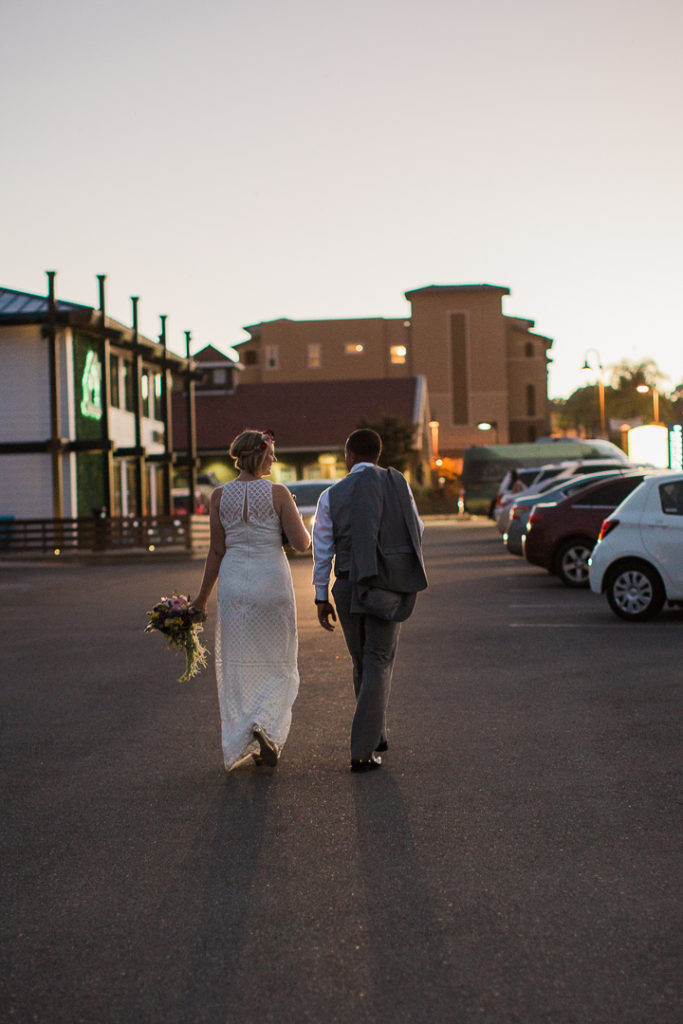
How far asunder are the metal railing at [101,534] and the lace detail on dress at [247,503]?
26.6m

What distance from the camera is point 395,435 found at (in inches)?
2482

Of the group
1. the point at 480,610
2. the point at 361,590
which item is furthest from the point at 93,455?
the point at 361,590

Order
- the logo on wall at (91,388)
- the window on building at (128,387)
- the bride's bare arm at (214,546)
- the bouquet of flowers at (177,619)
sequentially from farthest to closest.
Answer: the window on building at (128,387)
the logo on wall at (91,388)
the bouquet of flowers at (177,619)
the bride's bare arm at (214,546)

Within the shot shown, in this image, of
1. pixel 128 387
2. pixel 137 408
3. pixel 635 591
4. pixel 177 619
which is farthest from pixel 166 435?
pixel 177 619

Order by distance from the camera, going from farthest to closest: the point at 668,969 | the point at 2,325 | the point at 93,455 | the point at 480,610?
the point at 93,455
the point at 2,325
the point at 480,610
the point at 668,969

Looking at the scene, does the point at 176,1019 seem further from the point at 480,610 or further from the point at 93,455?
the point at 93,455

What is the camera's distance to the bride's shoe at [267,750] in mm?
6902

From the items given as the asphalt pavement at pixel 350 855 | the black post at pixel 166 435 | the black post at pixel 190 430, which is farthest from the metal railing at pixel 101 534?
the asphalt pavement at pixel 350 855

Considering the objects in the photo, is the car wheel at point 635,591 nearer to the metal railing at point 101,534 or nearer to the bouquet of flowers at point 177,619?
the bouquet of flowers at point 177,619

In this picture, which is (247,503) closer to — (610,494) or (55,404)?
(610,494)

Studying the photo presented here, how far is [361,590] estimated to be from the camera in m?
6.86

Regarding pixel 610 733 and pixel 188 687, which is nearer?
pixel 610 733

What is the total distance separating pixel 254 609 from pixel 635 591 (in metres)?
8.18

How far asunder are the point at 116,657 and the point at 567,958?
869 centimetres
